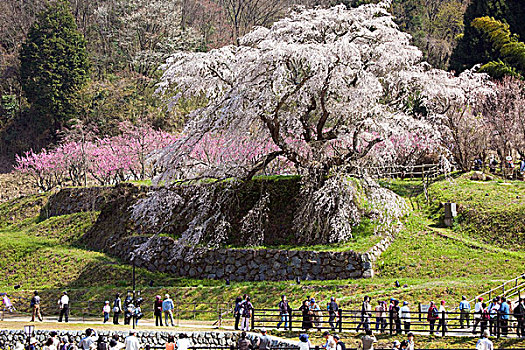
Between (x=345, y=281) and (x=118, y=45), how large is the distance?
1959 inches

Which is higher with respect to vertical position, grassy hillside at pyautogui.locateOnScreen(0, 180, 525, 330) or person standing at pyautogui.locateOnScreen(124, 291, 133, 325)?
grassy hillside at pyautogui.locateOnScreen(0, 180, 525, 330)

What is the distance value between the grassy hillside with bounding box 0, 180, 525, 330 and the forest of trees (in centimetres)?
A: 2048

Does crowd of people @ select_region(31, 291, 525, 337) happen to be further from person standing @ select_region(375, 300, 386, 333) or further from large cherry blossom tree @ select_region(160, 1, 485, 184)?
large cherry blossom tree @ select_region(160, 1, 485, 184)

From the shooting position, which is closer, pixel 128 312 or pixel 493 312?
pixel 493 312

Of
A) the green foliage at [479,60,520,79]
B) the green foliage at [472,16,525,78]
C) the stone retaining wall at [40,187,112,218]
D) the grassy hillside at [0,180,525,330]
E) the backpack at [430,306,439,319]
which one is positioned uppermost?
the green foliage at [472,16,525,78]

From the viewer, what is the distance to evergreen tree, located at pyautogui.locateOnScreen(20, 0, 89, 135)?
5578 cm

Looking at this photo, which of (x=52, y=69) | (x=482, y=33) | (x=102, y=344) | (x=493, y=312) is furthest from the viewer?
(x=52, y=69)

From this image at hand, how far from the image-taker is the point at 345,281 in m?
22.9

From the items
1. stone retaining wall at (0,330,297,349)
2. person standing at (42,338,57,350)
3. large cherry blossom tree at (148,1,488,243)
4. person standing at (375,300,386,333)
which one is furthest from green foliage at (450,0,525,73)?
person standing at (42,338,57,350)

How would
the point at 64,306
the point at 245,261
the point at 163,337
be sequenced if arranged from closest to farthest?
the point at 163,337 → the point at 64,306 → the point at 245,261

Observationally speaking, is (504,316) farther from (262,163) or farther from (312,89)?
(262,163)

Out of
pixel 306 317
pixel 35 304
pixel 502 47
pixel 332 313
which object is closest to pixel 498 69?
pixel 502 47

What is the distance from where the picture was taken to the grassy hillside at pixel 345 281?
843 inches

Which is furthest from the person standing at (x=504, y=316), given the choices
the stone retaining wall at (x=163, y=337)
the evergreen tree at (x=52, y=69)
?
the evergreen tree at (x=52, y=69)
